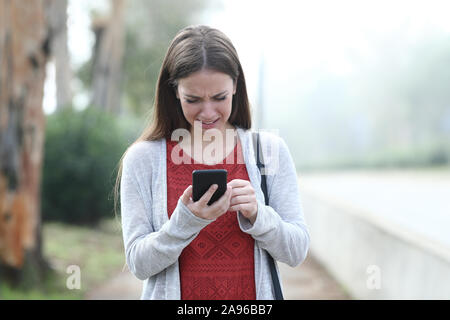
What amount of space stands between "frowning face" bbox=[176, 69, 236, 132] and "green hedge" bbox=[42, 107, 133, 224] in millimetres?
7883

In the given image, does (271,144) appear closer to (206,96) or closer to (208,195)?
(206,96)

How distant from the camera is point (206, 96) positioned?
6.29 feet

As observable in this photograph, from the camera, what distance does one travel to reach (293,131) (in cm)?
3219

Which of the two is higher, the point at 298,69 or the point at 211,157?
the point at 298,69

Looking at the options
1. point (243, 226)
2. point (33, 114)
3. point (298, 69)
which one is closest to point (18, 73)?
point (33, 114)

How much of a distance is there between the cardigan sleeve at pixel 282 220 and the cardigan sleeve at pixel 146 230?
17cm

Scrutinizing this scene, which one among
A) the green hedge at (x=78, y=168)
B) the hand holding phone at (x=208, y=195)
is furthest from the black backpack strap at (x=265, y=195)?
the green hedge at (x=78, y=168)

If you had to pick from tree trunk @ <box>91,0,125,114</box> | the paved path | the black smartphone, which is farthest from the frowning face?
tree trunk @ <box>91,0,125,114</box>

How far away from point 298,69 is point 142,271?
23267mm

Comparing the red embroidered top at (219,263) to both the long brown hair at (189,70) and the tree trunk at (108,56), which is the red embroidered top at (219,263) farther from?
the tree trunk at (108,56)

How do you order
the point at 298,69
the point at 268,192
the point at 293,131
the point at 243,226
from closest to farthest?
the point at 243,226 < the point at 268,192 < the point at 298,69 < the point at 293,131

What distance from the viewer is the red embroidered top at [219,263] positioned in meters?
1.88
